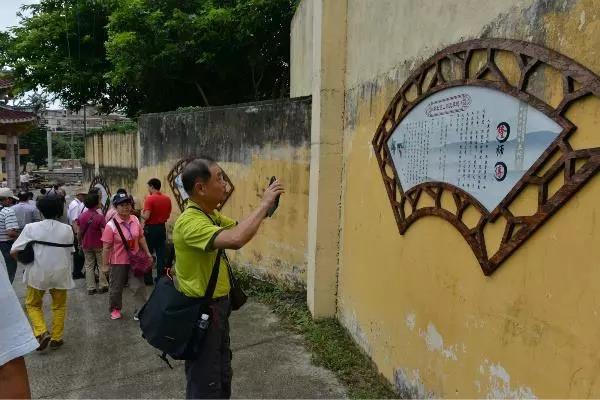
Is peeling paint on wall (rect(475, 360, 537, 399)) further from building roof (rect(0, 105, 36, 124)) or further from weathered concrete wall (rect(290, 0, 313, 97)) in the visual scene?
building roof (rect(0, 105, 36, 124))

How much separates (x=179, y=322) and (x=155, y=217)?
14.7 ft

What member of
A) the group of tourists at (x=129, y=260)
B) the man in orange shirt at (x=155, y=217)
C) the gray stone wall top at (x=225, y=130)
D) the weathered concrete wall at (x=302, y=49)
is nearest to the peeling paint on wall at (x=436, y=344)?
the group of tourists at (x=129, y=260)

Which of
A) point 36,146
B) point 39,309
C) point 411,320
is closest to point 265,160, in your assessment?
point 39,309

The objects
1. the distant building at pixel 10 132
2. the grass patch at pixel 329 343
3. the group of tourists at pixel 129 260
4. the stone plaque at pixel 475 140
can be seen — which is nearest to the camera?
the group of tourists at pixel 129 260

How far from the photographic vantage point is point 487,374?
2408mm

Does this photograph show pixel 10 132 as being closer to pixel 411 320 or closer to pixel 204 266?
pixel 204 266

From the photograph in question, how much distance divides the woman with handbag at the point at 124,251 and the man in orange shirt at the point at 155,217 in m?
1.17

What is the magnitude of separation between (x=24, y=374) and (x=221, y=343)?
4.21 feet

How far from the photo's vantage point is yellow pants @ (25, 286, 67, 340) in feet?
15.3

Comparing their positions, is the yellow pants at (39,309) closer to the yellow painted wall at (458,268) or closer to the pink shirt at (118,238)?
the pink shirt at (118,238)

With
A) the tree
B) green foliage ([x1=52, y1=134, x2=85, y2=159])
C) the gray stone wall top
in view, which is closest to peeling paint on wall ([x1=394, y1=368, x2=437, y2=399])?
the gray stone wall top

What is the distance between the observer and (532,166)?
2016 mm

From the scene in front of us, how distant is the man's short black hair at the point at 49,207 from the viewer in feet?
15.2

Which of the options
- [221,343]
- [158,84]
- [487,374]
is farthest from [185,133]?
[487,374]
